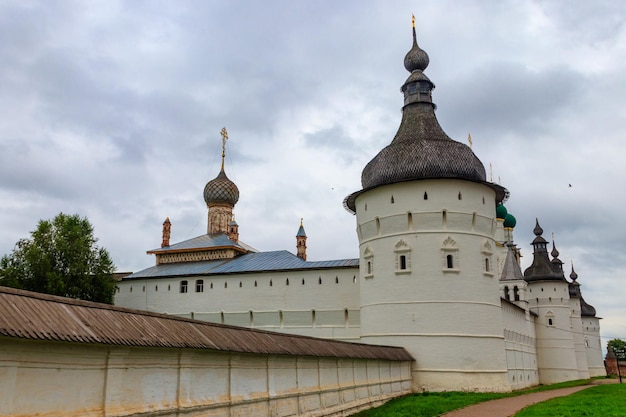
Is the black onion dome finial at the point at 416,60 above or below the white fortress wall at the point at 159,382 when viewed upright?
above

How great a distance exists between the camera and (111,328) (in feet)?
22.8

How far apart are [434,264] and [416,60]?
9029 millimetres

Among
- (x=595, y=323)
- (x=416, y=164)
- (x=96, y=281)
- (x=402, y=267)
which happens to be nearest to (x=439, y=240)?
(x=402, y=267)

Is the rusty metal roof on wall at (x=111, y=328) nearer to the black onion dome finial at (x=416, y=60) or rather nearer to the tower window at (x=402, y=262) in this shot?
the tower window at (x=402, y=262)

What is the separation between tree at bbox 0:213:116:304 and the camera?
78.1ft

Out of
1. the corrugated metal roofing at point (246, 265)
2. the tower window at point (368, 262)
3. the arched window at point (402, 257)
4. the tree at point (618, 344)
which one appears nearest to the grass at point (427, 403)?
the arched window at point (402, 257)

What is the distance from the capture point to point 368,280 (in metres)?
19.7

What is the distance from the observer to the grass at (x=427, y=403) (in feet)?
42.3

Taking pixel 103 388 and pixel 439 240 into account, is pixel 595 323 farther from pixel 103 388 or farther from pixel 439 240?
pixel 103 388

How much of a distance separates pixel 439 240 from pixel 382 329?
3495mm

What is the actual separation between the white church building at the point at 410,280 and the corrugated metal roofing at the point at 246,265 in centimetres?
8

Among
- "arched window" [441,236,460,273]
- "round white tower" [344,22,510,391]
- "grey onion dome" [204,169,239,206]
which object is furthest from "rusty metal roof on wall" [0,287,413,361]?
"grey onion dome" [204,169,239,206]

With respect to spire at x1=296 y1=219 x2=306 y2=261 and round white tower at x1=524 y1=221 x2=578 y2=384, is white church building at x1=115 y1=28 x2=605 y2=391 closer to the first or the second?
round white tower at x1=524 y1=221 x2=578 y2=384

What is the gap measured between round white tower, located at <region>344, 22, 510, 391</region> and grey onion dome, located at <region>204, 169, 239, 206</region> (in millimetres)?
15252
